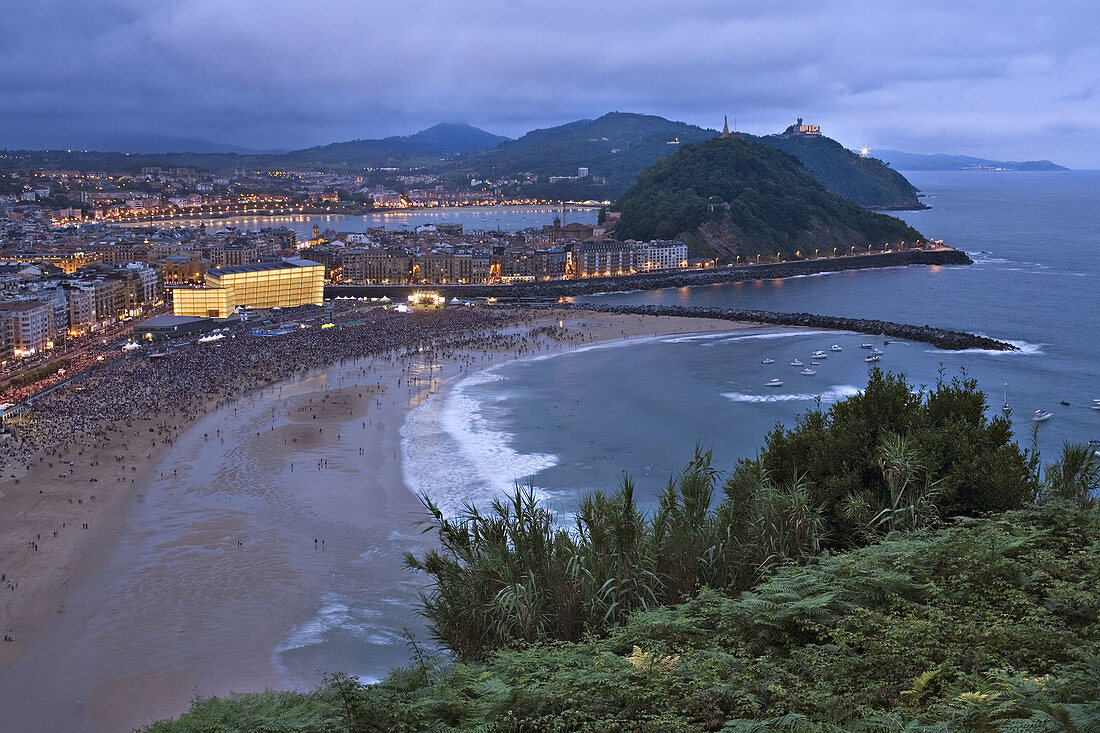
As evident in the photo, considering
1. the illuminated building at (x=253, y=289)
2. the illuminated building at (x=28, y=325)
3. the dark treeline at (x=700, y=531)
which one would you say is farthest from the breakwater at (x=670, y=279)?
the dark treeline at (x=700, y=531)

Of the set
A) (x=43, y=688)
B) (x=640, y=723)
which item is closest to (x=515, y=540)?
(x=640, y=723)

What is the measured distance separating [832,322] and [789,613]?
4905 cm

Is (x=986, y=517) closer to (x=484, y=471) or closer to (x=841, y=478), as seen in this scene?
(x=841, y=478)

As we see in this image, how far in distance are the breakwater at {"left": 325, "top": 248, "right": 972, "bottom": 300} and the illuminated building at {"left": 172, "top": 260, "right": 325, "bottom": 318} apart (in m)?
7.04

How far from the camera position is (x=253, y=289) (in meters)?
61.9

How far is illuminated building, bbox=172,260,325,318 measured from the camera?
57.1 m

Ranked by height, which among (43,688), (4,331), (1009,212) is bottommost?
(43,688)

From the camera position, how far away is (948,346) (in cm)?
4631

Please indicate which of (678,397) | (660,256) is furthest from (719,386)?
(660,256)

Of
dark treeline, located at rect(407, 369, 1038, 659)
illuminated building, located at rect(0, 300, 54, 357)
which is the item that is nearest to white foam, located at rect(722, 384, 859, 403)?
dark treeline, located at rect(407, 369, 1038, 659)

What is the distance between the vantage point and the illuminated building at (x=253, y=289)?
5709 cm

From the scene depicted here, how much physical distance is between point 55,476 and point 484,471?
12032mm

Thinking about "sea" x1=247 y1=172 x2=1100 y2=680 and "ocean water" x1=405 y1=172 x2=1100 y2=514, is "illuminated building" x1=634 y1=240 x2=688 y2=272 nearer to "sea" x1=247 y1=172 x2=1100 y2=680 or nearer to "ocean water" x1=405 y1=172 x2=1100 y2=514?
"ocean water" x1=405 y1=172 x2=1100 y2=514

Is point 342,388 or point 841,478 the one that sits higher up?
point 841,478
